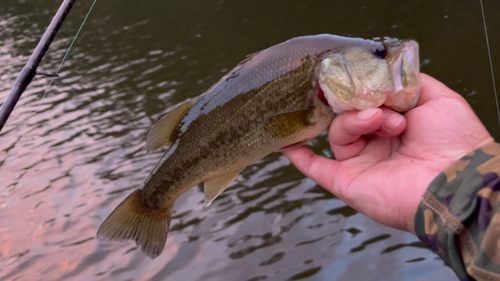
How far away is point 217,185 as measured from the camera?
2934 mm

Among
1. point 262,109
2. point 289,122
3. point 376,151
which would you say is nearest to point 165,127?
point 262,109

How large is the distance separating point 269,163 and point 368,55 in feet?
16.0

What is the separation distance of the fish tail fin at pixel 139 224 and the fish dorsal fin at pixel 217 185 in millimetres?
369

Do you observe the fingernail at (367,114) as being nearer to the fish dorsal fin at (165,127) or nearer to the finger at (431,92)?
the finger at (431,92)

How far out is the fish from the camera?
2.36m

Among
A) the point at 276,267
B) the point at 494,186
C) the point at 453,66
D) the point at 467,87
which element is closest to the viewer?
the point at 494,186

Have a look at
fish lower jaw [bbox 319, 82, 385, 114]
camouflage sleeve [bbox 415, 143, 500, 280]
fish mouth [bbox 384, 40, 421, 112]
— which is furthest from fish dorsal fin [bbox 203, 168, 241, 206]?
camouflage sleeve [bbox 415, 143, 500, 280]

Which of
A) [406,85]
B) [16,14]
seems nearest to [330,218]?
[406,85]

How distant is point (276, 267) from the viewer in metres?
5.27

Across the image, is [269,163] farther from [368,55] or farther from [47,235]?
[368,55]

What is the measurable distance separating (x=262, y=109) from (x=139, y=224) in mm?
1285

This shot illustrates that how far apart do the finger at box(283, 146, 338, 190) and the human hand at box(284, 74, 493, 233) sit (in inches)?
3.8

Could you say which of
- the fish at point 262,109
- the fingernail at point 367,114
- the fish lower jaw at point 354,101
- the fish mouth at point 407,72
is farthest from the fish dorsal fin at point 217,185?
the fish mouth at point 407,72

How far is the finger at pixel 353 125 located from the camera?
229cm
